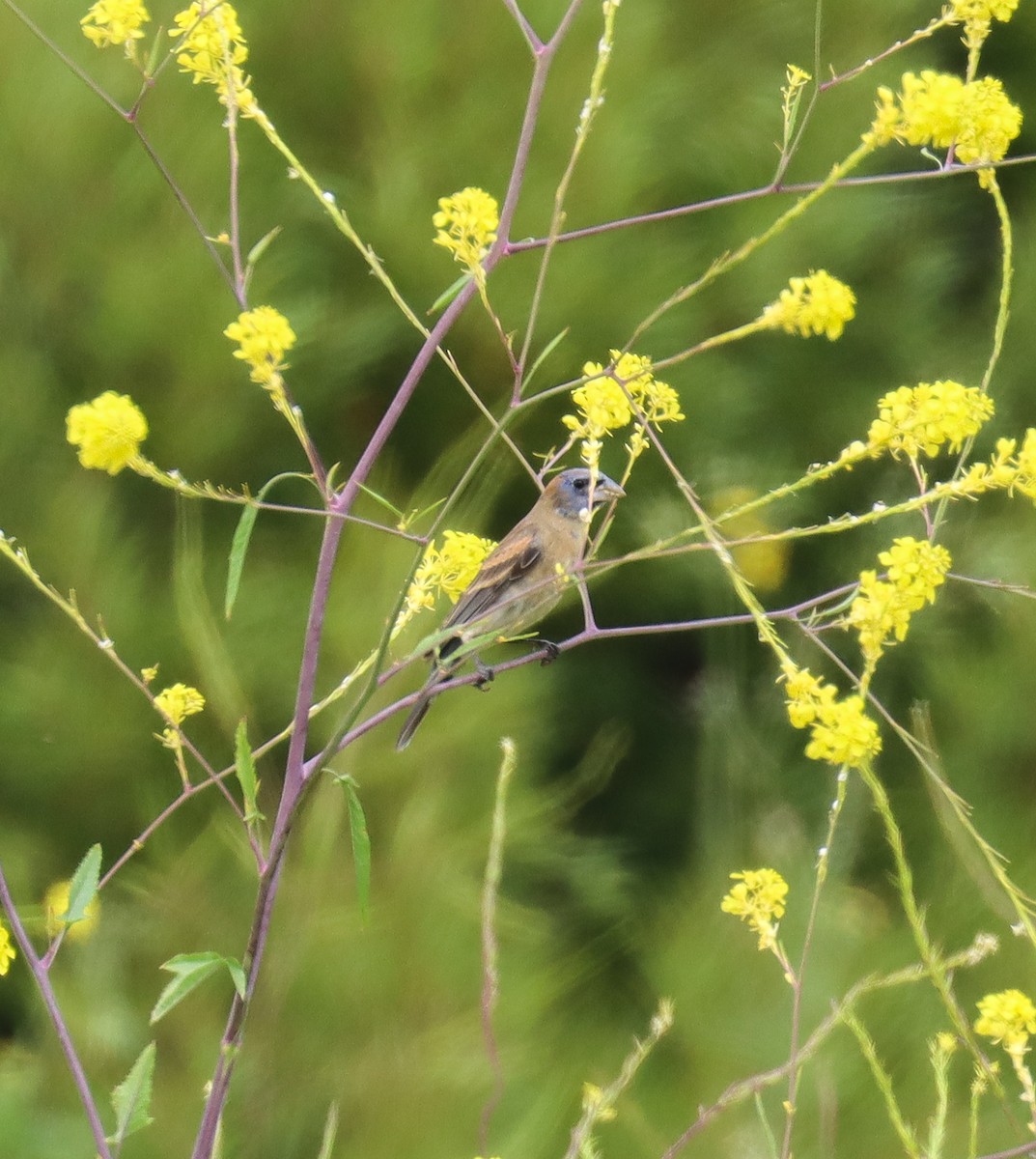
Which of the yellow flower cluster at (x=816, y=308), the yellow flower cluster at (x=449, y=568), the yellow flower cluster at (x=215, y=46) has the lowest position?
the yellow flower cluster at (x=449, y=568)

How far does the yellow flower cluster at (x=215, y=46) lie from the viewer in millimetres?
838

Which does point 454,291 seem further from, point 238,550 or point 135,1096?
point 135,1096

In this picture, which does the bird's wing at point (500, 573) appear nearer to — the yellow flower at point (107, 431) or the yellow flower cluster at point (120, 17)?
the yellow flower cluster at point (120, 17)

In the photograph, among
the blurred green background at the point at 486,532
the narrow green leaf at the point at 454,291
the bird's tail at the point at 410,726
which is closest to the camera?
the narrow green leaf at the point at 454,291

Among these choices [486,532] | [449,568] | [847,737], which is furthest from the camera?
[486,532]

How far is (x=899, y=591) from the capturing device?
73 cm

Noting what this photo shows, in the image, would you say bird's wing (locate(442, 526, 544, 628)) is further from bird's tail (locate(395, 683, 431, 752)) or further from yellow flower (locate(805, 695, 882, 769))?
yellow flower (locate(805, 695, 882, 769))

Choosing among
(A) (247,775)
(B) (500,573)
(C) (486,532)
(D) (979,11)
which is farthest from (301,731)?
(C) (486,532)

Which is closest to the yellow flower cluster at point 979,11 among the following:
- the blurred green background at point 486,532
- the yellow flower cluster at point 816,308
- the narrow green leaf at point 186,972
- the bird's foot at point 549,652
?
the yellow flower cluster at point 816,308

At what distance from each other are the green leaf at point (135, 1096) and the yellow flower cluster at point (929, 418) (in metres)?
0.46

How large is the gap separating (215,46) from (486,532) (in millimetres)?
1436

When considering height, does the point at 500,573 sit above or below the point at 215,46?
below

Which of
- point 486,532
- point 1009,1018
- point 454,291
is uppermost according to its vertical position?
point 454,291

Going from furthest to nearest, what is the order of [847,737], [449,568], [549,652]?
[549,652]
[449,568]
[847,737]
